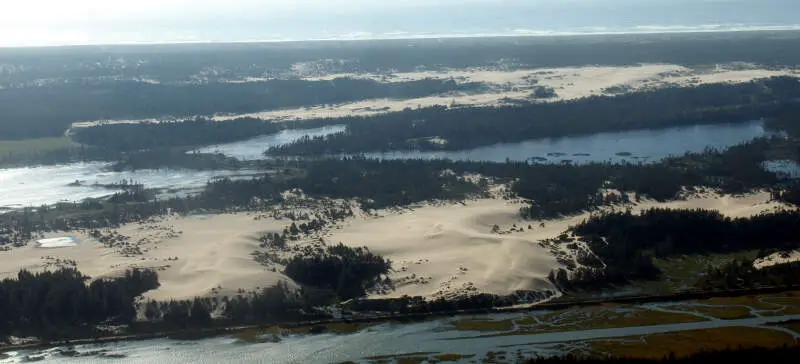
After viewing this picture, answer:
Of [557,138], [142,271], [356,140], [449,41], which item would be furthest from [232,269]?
[449,41]

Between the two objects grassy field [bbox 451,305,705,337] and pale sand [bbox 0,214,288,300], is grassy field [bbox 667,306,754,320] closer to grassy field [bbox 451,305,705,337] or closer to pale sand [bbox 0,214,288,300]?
grassy field [bbox 451,305,705,337]

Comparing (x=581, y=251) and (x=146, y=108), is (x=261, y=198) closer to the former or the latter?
(x=581, y=251)

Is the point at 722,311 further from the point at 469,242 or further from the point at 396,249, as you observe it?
the point at 396,249

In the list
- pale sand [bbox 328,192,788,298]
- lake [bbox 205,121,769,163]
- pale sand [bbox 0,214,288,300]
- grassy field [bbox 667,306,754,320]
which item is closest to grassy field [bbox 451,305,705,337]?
grassy field [bbox 667,306,754,320]

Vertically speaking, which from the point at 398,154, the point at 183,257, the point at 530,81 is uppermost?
the point at 530,81

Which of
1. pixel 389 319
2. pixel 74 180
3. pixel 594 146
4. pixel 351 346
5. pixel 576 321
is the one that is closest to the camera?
pixel 351 346

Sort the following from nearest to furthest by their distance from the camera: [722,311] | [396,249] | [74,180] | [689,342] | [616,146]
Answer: [689,342] → [722,311] → [396,249] → [74,180] → [616,146]

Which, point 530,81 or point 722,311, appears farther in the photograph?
point 530,81

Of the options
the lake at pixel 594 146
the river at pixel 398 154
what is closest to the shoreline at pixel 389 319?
the river at pixel 398 154

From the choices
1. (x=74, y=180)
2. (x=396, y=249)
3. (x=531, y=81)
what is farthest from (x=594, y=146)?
(x=531, y=81)
